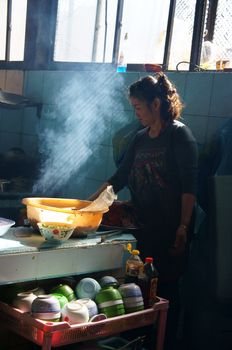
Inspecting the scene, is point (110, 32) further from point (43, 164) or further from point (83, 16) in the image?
point (43, 164)

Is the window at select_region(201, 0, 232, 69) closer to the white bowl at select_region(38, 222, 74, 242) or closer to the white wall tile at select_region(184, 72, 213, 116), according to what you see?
the white wall tile at select_region(184, 72, 213, 116)

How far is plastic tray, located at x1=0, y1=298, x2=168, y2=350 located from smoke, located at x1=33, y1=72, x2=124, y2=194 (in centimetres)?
201

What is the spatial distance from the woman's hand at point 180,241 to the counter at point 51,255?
36 centimetres

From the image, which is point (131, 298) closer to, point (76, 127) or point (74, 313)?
point (74, 313)

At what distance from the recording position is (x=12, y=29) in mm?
4887

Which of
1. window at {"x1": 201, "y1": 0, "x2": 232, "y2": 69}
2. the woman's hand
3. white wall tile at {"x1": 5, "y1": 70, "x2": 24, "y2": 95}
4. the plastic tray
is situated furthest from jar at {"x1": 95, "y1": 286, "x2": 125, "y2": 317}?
white wall tile at {"x1": 5, "y1": 70, "x2": 24, "y2": 95}

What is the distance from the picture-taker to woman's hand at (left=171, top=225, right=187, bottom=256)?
97.9 inches

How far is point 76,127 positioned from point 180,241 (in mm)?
1759

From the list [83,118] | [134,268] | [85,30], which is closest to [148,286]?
[134,268]

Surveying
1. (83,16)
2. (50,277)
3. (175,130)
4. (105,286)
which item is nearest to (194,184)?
(175,130)

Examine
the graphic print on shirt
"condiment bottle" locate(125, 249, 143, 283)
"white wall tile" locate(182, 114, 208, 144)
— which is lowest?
"condiment bottle" locate(125, 249, 143, 283)

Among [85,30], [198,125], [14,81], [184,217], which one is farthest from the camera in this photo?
[14,81]

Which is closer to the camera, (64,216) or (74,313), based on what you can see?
(74,313)

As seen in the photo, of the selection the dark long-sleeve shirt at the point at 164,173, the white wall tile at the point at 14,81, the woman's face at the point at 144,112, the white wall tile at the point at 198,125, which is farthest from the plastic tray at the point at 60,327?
the white wall tile at the point at 14,81
